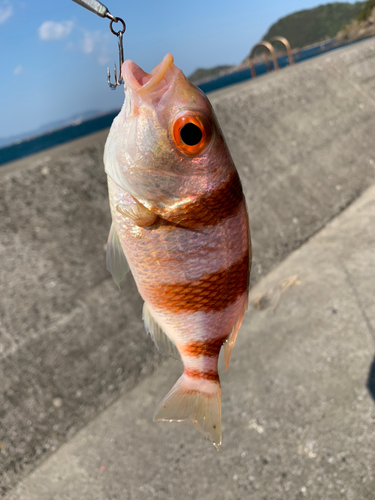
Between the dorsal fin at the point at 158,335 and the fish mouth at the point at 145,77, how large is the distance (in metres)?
0.60

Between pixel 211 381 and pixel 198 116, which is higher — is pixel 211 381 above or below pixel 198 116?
below

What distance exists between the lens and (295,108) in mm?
3465

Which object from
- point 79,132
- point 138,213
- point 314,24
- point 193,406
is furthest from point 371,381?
point 314,24

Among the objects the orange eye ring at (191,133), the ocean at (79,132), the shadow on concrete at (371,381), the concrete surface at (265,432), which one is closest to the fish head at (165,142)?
the orange eye ring at (191,133)

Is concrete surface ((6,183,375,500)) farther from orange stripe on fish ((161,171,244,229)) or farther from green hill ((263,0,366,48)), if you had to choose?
green hill ((263,0,366,48))

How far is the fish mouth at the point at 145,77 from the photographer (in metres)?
0.77

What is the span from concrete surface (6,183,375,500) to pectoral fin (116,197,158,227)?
155 centimetres

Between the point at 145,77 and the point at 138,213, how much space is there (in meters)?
0.31

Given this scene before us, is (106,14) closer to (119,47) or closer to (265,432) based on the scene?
(119,47)

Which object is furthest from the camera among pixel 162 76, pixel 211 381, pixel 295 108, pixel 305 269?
pixel 295 108

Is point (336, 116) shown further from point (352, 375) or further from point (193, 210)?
point (193, 210)

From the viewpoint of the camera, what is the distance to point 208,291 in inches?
35.2

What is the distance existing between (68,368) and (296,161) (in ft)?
8.99

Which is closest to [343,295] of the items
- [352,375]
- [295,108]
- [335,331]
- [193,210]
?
[335,331]
